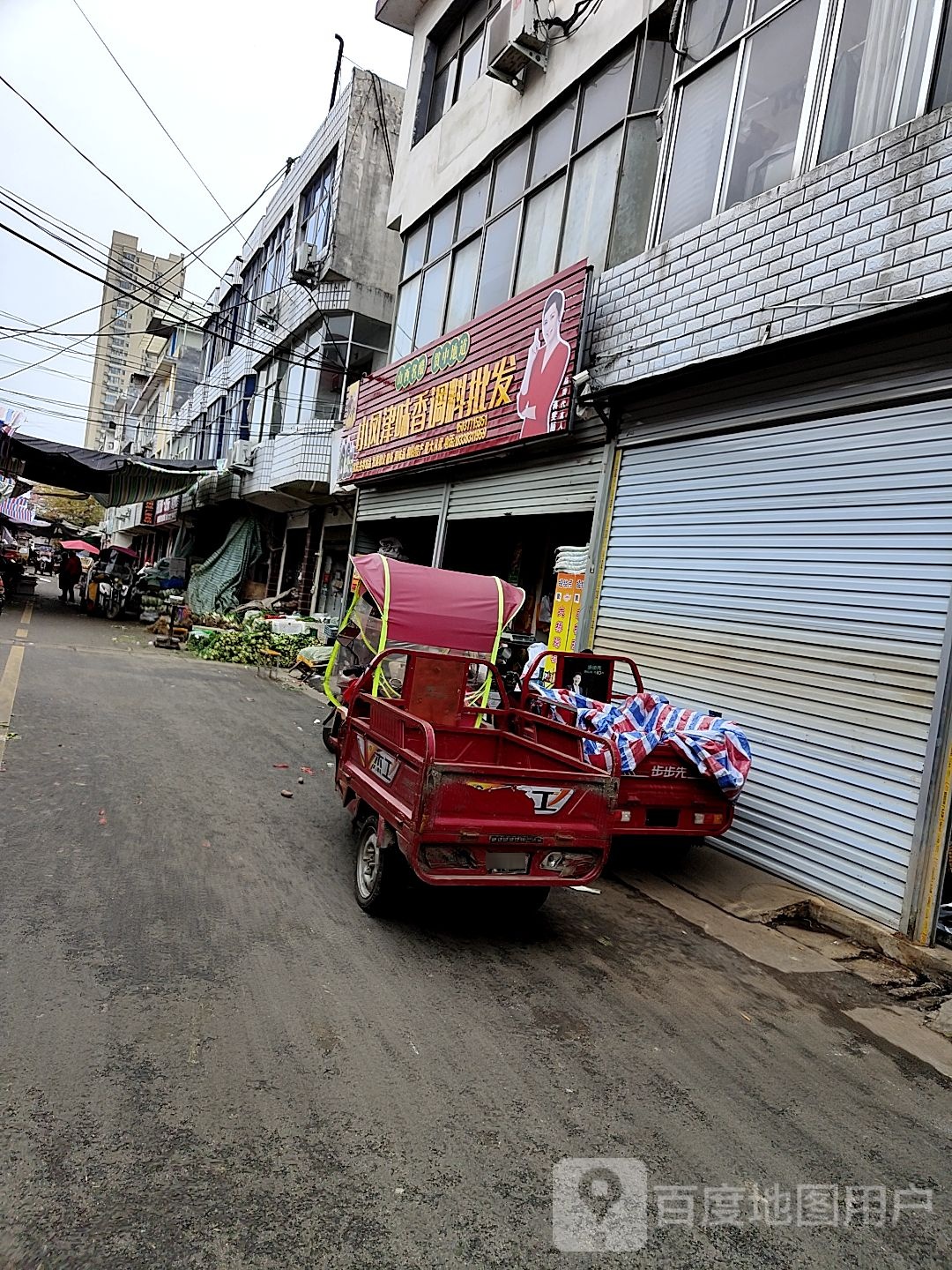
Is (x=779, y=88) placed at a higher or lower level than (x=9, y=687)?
higher

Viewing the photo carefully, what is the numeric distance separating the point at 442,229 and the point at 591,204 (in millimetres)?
5454

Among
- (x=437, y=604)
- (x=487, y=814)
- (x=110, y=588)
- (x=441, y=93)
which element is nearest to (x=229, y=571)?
(x=110, y=588)

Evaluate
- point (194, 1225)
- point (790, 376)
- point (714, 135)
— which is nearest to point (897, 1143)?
point (194, 1225)

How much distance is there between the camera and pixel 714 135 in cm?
815

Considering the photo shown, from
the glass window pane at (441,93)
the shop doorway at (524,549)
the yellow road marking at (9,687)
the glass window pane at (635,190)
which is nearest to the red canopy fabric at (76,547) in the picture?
the yellow road marking at (9,687)

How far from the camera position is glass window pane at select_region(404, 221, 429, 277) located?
50.5ft

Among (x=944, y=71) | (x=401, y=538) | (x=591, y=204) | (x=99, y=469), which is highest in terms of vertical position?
(x=591, y=204)

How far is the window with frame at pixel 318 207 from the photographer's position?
21.2m

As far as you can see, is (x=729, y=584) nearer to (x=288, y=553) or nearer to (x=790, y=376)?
(x=790, y=376)

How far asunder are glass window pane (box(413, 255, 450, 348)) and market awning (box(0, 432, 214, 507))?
12.3 meters

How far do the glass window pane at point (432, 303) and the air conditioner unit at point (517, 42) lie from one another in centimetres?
319

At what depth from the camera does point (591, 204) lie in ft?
33.4

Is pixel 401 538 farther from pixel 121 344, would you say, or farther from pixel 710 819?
pixel 121 344

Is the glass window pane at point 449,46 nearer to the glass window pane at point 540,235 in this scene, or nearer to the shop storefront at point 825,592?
the glass window pane at point 540,235
